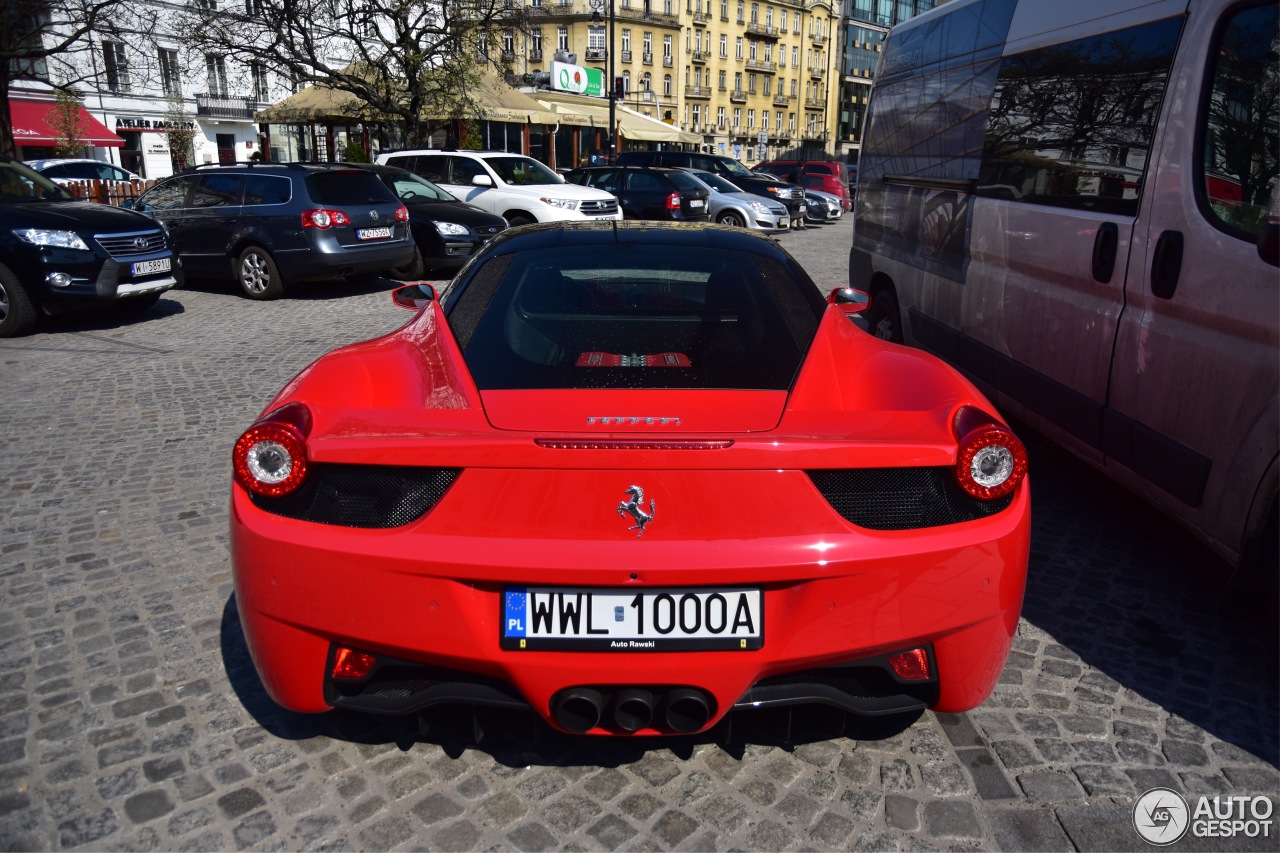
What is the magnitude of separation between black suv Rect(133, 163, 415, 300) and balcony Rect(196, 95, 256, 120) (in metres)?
48.5

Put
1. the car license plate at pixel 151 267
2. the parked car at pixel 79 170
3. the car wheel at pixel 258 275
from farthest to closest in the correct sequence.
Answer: the parked car at pixel 79 170, the car wheel at pixel 258 275, the car license plate at pixel 151 267

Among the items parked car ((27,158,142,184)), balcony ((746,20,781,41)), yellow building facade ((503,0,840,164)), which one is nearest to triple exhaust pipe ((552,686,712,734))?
parked car ((27,158,142,184))

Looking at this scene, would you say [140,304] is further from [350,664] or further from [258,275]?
[350,664]

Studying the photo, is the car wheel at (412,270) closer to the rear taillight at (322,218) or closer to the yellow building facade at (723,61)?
the rear taillight at (322,218)

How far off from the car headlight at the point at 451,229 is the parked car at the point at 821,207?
15.8 metres

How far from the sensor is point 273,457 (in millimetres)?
2346

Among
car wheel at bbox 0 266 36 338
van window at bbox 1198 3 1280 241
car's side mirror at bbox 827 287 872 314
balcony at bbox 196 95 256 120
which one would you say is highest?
balcony at bbox 196 95 256 120

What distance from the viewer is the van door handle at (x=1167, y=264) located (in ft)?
11.3

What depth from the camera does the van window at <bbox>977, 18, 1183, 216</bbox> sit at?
3795mm

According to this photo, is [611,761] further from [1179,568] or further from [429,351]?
[1179,568]

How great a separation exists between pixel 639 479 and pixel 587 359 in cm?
76

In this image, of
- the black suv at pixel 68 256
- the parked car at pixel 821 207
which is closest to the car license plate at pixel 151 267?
the black suv at pixel 68 256

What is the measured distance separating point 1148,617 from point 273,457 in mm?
3072

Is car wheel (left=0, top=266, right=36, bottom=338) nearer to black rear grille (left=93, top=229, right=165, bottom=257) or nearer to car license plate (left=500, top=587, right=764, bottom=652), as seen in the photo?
black rear grille (left=93, top=229, right=165, bottom=257)
